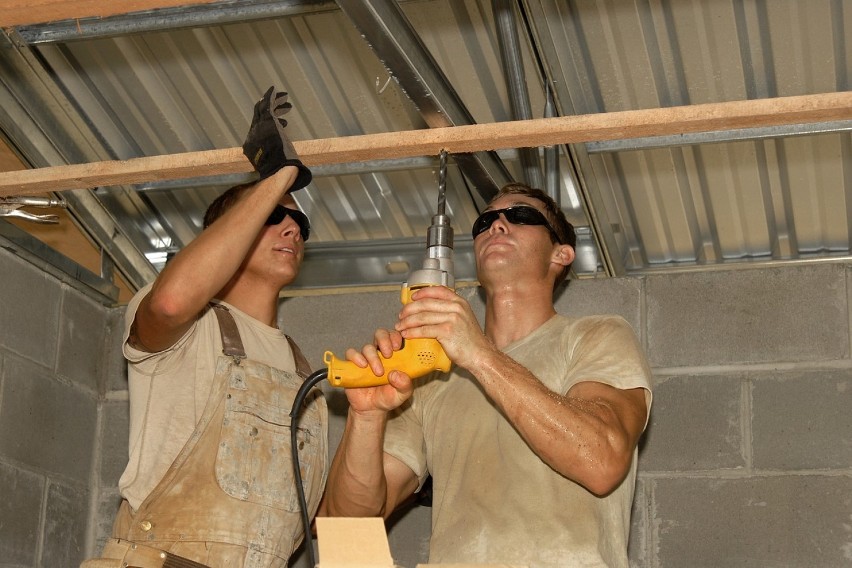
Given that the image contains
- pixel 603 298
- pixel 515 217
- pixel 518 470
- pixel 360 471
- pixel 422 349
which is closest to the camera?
pixel 422 349

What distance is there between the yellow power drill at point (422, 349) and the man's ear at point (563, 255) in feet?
2.12

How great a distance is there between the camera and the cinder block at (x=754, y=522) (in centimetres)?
310

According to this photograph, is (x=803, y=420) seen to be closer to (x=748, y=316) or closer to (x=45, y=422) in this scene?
(x=748, y=316)

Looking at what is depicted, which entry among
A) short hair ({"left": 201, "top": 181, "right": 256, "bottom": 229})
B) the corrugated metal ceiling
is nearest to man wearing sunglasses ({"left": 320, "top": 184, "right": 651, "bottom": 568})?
the corrugated metal ceiling

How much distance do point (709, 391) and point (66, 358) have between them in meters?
2.00

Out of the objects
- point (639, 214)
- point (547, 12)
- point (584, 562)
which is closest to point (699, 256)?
point (639, 214)

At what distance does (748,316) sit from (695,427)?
37cm

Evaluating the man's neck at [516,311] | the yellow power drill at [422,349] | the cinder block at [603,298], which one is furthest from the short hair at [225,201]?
the cinder block at [603,298]

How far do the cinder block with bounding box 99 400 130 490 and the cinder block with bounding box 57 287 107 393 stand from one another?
10cm

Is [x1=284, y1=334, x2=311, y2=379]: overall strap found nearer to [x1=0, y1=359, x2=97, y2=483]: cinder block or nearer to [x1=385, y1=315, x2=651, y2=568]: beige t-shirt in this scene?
[x1=385, y1=315, x2=651, y2=568]: beige t-shirt

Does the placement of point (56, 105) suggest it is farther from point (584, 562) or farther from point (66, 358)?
point (584, 562)

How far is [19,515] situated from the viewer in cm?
330

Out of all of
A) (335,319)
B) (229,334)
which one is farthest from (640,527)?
(229,334)

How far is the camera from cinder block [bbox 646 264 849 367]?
328 cm
